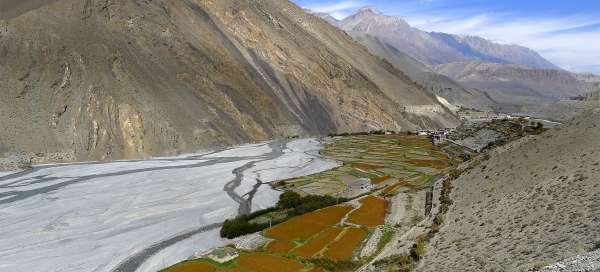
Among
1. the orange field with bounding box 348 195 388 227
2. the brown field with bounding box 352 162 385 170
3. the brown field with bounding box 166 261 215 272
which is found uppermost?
the orange field with bounding box 348 195 388 227

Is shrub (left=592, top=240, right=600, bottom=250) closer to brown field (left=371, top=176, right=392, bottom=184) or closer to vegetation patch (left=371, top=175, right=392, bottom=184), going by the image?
vegetation patch (left=371, top=175, right=392, bottom=184)

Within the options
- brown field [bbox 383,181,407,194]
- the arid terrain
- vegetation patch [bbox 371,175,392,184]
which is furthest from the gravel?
vegetation patch [bbox 371,175,392,184]

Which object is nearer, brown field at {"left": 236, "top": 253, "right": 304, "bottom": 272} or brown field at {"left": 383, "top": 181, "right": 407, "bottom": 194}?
brown field at {"left": 236, "top": 253, "right": 304, "bottom": 272}

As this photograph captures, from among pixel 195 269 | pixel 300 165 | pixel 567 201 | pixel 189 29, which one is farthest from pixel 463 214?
pixel 189 29

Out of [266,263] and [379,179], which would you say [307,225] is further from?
[379,179]

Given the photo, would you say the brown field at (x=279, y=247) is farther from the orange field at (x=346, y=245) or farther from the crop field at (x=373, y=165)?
the crop field at (x=373, y=165)

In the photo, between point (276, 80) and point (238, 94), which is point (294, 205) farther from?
point (276, 80)

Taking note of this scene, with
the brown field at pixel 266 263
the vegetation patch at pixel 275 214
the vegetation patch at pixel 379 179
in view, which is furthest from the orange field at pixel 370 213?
the vegetation patch at pixel 379 179
